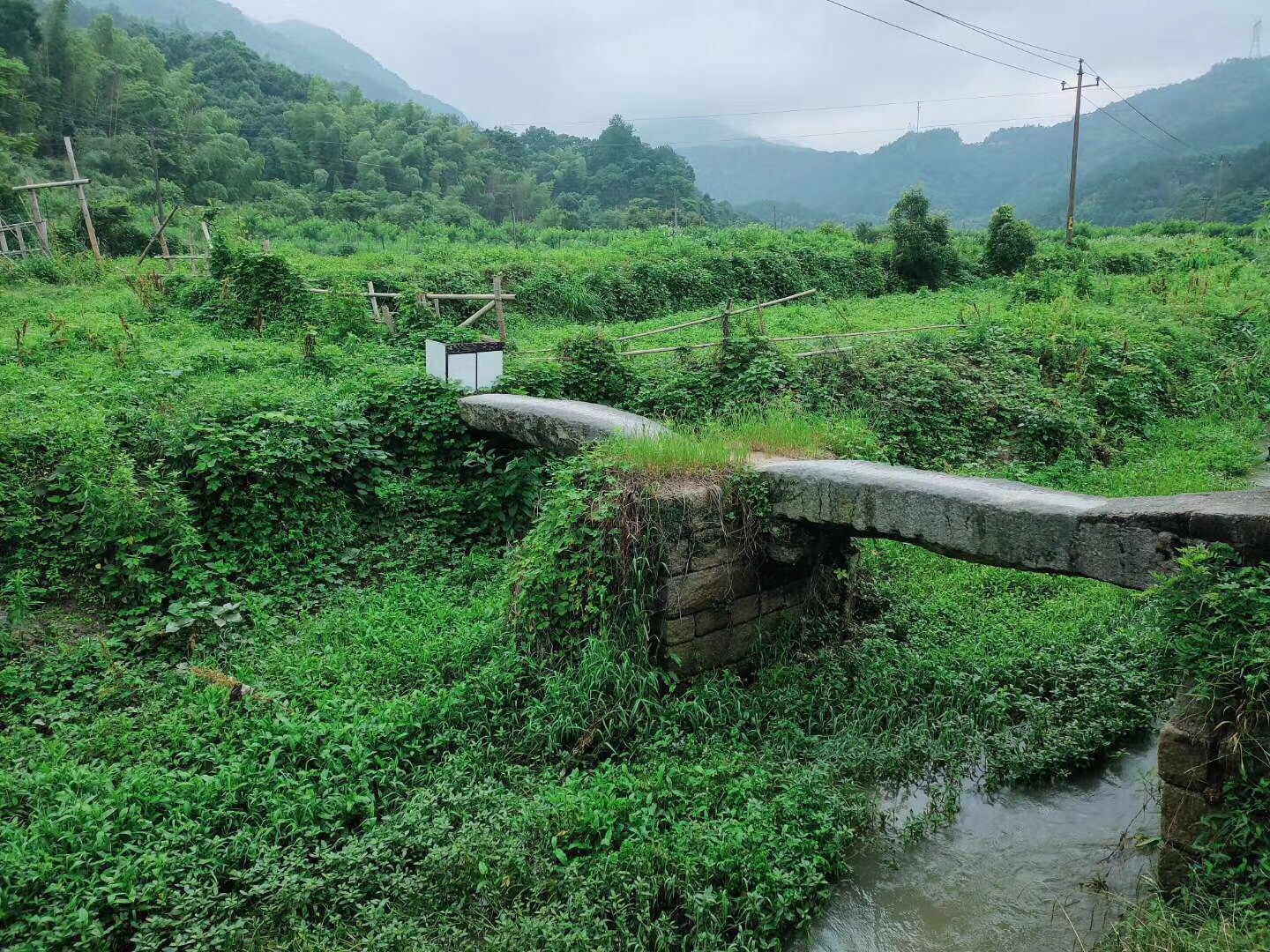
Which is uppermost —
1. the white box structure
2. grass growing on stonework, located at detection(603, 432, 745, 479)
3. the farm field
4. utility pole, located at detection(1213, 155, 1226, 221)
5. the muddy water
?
utility pole, located at detection(1213, 155, 1226, 221)

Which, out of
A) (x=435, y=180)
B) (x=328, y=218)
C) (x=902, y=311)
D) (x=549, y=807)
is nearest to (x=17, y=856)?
(x=549, y=807)

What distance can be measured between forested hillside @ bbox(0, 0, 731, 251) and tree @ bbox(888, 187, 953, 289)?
1929 cm

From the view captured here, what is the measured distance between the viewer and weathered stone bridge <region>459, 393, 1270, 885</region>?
3627 mm

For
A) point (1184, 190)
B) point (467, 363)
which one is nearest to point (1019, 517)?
point (467, 363)

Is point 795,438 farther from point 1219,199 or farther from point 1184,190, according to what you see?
point 1184,190

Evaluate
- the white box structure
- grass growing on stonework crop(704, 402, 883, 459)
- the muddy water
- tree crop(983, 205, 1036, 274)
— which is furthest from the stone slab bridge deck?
tree crop(983, 205, 1036, 274)

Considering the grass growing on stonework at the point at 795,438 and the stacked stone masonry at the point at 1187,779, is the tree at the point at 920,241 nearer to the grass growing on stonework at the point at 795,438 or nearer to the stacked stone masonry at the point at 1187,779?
the grass growing on stonework at the point at 795,438

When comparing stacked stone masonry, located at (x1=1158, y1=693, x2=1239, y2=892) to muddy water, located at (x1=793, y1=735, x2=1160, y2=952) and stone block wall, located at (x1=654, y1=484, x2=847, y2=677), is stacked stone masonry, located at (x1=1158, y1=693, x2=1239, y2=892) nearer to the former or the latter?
muddy water, located at (x1=793, y1=735, x2=1160, y2=952)

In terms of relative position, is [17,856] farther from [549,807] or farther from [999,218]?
[999,218]

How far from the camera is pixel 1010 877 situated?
4141 millimetres

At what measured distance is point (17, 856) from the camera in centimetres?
367

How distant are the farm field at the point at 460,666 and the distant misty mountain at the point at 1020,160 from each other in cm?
→ 5493

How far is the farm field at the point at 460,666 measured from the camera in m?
3.81

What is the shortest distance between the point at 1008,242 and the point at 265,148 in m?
35.2
